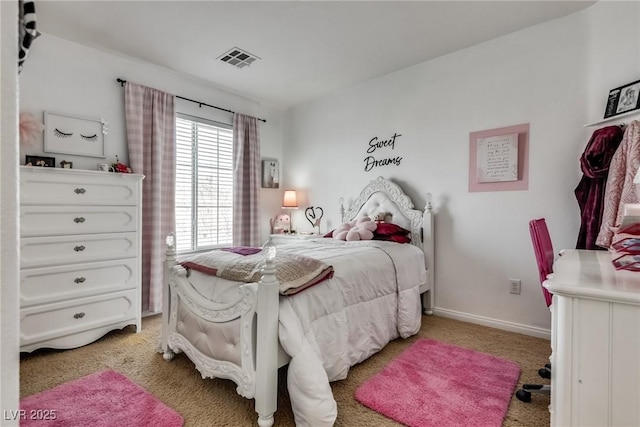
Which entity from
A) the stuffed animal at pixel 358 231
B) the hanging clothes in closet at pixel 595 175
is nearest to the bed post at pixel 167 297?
the stuffed animal at pixel 358 231

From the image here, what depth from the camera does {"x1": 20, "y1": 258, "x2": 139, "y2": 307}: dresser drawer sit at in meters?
2.27

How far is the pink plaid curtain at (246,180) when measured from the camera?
4047 mm

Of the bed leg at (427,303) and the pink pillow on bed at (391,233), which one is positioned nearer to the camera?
the pink pillow on bed at (391,233)

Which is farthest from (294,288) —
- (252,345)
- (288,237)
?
(288,237)

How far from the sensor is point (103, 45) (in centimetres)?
288

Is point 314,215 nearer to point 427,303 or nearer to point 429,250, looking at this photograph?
point 429,250

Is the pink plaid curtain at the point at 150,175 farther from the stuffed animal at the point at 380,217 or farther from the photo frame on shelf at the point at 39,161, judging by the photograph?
the stuffed animal at the point at 380,217

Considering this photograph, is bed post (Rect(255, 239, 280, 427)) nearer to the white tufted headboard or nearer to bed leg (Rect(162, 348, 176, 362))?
bed leg (Rect(162, 348, 176, 362))

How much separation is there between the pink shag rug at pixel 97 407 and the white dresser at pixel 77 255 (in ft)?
2.20

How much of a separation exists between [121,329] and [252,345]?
195 cm

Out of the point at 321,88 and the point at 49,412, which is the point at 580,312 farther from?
the point at 321,88

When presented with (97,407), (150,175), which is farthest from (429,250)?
(150,175)

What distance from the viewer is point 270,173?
14.9 ft

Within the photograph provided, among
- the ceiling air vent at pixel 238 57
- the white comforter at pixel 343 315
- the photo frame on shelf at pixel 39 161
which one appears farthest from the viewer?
the ceiling air vent at pixel 238 57
